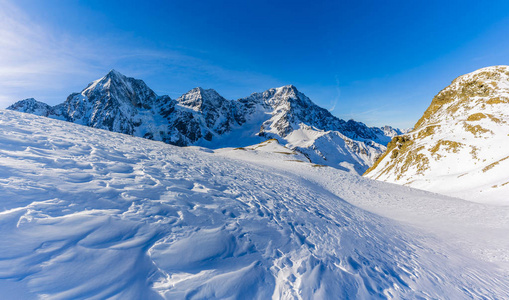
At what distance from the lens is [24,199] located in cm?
376

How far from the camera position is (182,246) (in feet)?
12.1

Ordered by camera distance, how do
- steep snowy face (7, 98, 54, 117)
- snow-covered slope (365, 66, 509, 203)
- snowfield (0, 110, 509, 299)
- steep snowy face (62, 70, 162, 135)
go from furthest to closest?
steep snowy face (7, 98, 54, 117) → steep snowy face (62, 70, 162, 135) → snow-covered slope (365, 66, 509, 203) → snowfield (0, 110, 509, 299)

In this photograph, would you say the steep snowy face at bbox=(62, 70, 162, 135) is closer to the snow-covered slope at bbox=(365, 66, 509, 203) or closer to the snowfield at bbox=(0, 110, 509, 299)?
the snowfield at bbox=(0, 110, 509, 299)

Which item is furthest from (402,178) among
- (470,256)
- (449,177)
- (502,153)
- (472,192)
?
(470,256)

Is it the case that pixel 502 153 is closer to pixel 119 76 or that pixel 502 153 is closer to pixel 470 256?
pixel 470 256

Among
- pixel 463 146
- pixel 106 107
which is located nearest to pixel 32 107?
pixel 106 107

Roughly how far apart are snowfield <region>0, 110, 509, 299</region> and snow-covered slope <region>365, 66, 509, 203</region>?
92.0 ft

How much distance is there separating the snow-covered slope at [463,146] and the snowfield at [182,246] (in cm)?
2803

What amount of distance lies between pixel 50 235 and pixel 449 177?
52.1 m

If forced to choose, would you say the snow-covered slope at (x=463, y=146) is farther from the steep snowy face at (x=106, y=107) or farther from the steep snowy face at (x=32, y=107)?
the steep snowy face at (x=32, y=107)

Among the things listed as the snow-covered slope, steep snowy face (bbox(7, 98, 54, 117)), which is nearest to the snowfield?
the snow-covered slope

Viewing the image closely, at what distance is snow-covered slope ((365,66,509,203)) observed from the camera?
1152 inches

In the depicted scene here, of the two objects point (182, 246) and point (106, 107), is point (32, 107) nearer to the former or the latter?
point (106, 107)

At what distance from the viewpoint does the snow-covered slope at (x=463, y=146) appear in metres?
29.3
